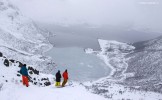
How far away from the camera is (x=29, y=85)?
38812 millimetres

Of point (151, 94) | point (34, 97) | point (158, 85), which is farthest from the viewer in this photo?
point (158, 85)

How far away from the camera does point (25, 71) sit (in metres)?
37.8

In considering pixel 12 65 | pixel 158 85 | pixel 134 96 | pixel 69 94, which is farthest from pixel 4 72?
pixel 158 85

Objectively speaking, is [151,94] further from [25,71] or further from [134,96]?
[25,71]

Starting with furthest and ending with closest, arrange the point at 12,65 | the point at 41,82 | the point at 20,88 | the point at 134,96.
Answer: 1. the point at 134,96
2. the point at 41,82
3. the point at 12,65
4. the point at 20,88

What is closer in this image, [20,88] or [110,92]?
[20,88]

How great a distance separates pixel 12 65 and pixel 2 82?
10.4 metres

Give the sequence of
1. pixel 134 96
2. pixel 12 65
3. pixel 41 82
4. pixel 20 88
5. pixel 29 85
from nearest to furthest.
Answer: pixel 20 88, pixel 29 85, pixel 12 65, pixel 41 82, pixel 134 96

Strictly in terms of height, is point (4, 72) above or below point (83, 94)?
above

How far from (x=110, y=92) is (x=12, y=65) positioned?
11262 centimetres

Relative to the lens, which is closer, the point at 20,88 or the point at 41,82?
the point at 20,88

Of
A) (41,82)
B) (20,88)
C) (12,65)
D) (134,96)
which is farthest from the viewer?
(134,96)

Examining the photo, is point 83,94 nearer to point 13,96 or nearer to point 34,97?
point 34,97

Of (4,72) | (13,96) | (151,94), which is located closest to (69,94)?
(13,96)
